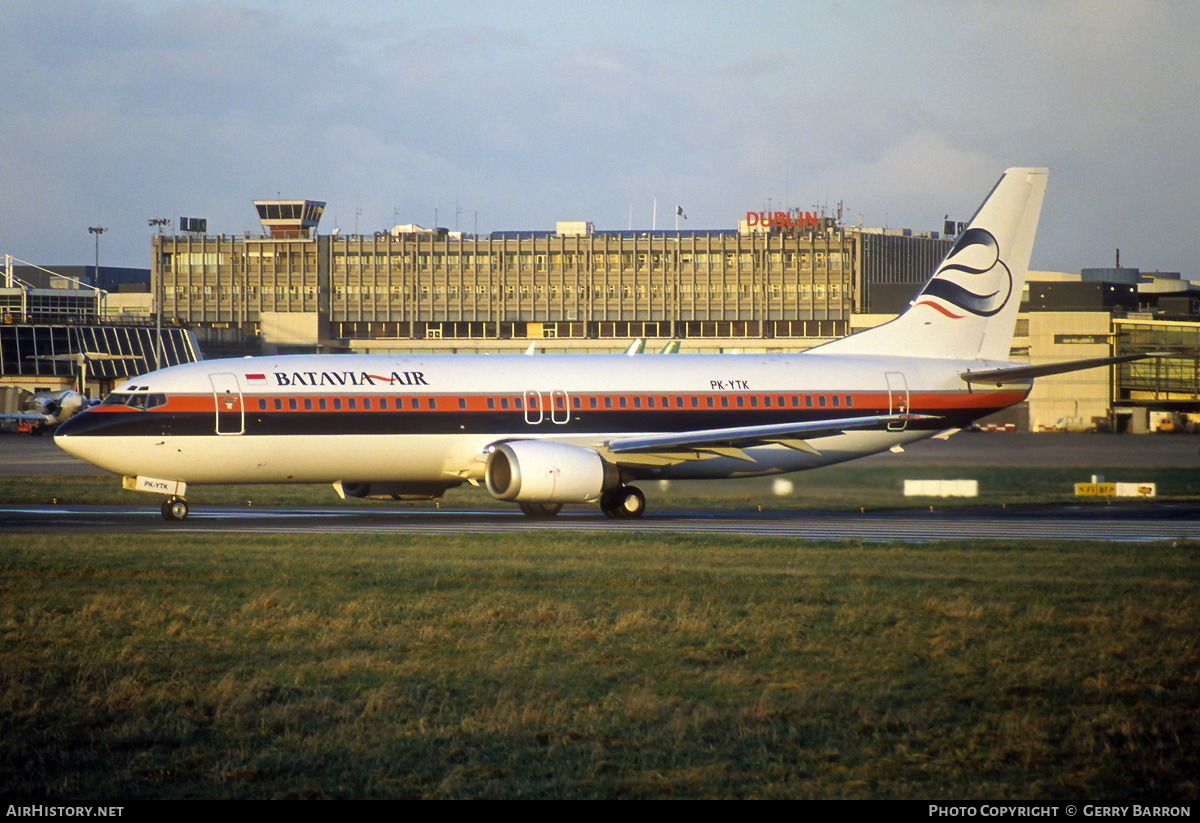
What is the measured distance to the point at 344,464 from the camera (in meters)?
36.1

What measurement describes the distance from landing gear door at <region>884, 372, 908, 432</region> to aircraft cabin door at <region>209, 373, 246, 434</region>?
1893 cm

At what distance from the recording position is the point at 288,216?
6093 inches

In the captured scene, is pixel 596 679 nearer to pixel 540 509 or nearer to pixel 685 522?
pixel 685 522

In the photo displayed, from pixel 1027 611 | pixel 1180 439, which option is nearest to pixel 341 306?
pixel 1180 439

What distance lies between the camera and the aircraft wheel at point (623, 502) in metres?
37.5

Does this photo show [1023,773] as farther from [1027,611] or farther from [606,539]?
[606,539]

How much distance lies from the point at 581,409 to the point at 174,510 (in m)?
11.3

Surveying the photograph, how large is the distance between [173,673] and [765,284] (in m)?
142

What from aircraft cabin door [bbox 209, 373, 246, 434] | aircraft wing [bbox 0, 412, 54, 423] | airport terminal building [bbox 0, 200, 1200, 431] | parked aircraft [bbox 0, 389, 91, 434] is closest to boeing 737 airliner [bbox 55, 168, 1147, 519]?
aircraft cabin door [bbox 209, 373, 246, 434]

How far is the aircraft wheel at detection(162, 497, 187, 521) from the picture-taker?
34719 mm

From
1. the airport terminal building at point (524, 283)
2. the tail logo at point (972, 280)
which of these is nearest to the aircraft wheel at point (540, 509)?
the tail logo at point (972, 280)

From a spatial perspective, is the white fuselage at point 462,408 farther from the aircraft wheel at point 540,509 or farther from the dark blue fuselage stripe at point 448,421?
the aircraft wheel at point 540,509

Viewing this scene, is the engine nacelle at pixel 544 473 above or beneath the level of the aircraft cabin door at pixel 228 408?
beneath

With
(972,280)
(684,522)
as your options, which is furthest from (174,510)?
(972,280)
